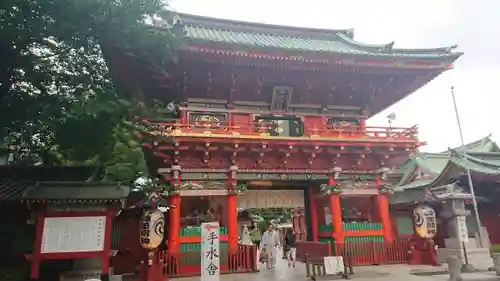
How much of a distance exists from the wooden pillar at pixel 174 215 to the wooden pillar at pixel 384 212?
8558 mm

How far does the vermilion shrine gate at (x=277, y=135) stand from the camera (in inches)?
536

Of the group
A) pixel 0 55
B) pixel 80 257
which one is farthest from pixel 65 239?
pixel 0 55

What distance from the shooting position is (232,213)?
14.0 meters

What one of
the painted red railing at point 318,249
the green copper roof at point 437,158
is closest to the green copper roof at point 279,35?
the green copper roof at point 437,158

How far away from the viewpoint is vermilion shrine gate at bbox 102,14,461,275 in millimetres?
13617

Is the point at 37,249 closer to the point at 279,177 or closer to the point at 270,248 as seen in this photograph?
the point at 279,177

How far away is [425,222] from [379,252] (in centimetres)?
219

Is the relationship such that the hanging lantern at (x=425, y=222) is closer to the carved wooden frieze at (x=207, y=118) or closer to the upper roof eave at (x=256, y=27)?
the carved wooden frieze at (x=207, y=118)

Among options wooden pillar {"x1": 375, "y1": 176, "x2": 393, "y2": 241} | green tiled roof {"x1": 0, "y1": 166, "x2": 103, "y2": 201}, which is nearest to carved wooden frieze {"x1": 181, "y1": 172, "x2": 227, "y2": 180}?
green tiled roof {"x1": 0, "y1": 166, "x2": 103, "y2": 201}

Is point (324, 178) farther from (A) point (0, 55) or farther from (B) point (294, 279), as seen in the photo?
(A) point (0, 55)

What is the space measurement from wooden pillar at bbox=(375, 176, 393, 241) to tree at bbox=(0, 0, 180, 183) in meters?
10.2

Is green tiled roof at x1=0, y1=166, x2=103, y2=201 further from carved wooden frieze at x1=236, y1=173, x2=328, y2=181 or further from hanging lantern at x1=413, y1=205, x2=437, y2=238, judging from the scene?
hanging lantern at x1=413, y1=205, x2=437, y2=238

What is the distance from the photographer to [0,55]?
404 inches

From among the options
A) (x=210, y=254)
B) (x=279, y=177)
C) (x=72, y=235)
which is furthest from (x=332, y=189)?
(x=72, y=235)
